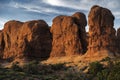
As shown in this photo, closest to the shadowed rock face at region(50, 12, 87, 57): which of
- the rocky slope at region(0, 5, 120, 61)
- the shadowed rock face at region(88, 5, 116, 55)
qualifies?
the rocky slope at region(0, 5, 120, 61)

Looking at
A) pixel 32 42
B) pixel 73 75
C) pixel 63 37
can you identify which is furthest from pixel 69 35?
pixel 73 75

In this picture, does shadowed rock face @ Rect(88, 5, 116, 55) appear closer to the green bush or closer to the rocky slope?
the rocky slope

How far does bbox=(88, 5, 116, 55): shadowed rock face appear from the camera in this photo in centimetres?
7756

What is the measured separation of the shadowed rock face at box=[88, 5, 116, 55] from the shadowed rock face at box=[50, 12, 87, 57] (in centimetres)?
440

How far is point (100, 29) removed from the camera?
259ft

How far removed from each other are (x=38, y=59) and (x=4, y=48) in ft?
38.4

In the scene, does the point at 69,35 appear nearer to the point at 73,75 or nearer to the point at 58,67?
the point at 58,67

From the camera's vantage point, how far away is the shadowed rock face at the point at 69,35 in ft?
274

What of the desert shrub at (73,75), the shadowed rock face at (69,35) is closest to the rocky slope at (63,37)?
the shadowed rock face at (69,35)

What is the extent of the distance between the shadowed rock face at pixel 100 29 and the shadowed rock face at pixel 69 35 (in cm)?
440

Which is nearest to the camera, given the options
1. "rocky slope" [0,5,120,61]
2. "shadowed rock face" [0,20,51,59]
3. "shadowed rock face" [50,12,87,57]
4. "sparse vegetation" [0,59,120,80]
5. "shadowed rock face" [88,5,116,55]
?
"sparse vegetation" [0,59,120,80]

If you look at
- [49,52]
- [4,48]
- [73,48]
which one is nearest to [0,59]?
[4,48]

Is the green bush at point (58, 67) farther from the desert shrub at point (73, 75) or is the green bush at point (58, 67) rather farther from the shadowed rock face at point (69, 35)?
the shadowed rock face at point (69, 35)

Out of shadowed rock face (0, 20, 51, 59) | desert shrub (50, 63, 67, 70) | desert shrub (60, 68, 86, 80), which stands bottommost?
desert shrub (60, 68, 86, 80)
